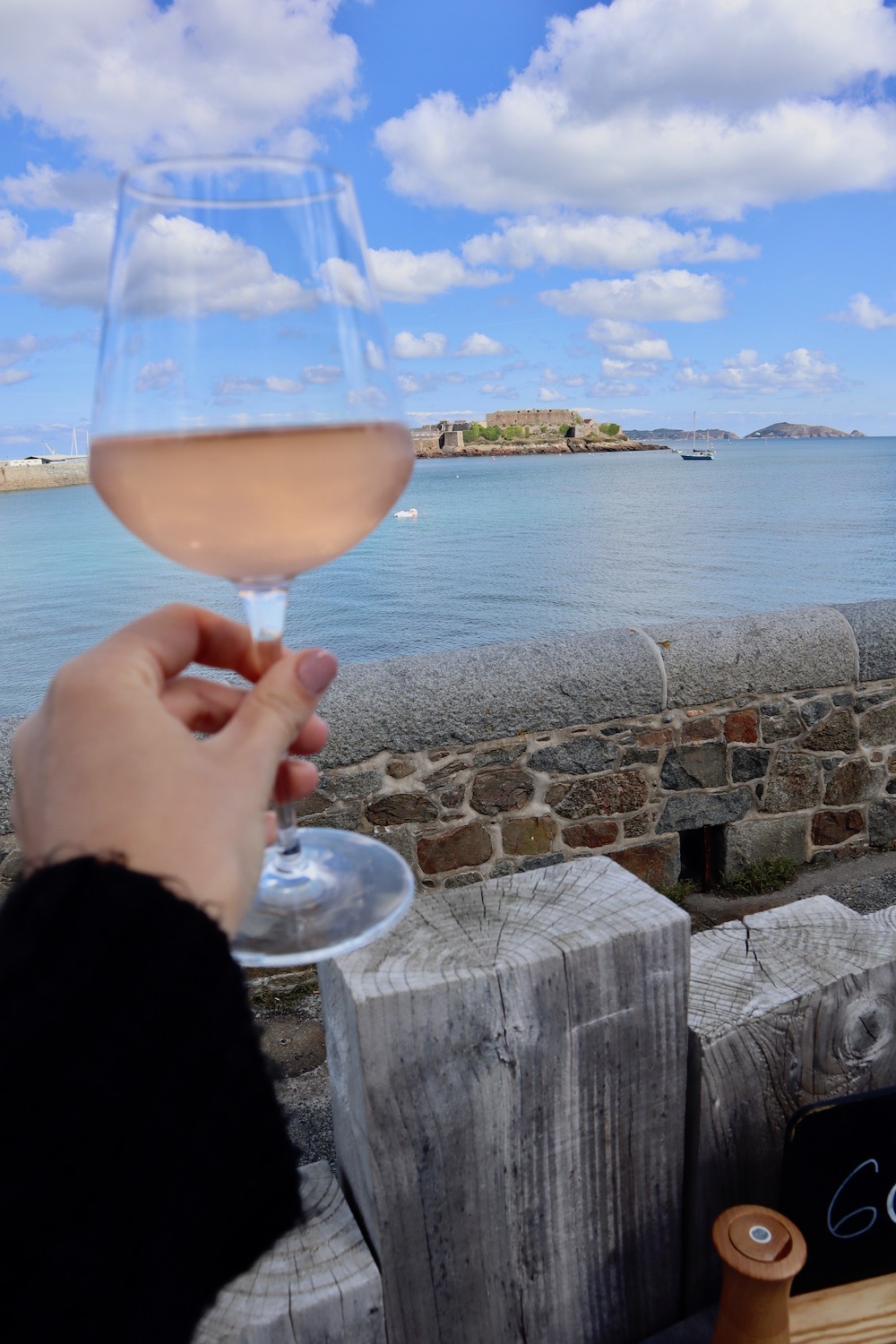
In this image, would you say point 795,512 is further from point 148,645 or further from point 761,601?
point 148,645

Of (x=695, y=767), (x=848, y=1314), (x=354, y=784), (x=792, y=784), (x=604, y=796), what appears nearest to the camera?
(x=848, y=1314)

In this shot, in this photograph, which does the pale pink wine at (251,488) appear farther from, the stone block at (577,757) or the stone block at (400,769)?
the stone block at (577,757)

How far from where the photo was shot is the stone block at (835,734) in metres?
4.27

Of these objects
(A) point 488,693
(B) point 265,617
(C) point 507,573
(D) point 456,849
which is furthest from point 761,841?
(C) point 507,573

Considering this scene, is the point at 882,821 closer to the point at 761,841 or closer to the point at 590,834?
the point at 761,841

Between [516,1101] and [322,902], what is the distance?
36 centimetres

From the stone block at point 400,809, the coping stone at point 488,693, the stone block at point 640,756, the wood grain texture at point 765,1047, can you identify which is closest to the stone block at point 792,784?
the stone block at point 640,756

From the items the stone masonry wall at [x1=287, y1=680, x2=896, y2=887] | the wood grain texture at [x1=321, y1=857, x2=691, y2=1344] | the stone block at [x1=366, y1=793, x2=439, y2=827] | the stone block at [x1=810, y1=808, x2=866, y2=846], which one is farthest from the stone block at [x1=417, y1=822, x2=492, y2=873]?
the wood grain texture at [x1=321, y1=857, x2=691, y2=1344]

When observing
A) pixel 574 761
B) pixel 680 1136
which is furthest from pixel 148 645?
pixel 574 761

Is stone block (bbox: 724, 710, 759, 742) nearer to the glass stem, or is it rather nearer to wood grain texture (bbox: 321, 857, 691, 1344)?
wood grain texture (bbox: 321, 857, 691, 1344)

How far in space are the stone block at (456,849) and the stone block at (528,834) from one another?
8 centimetres

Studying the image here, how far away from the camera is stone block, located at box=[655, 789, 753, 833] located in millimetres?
4172

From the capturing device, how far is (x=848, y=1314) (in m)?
1.27

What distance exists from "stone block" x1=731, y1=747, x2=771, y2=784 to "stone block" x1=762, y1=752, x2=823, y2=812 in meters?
0.06
